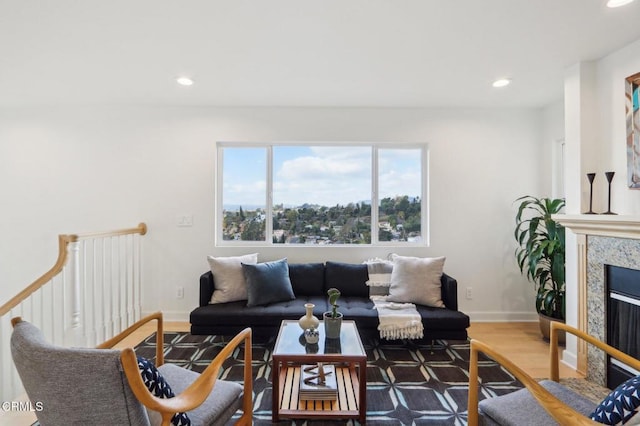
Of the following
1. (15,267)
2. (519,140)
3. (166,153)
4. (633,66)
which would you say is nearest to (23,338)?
(166,153)

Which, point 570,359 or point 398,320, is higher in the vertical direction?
point 398,320

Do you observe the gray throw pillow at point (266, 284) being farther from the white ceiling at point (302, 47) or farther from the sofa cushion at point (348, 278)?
the white ceiling at point (302, 47)

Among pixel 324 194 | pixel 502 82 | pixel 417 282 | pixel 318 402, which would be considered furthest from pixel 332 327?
pixel 502 82

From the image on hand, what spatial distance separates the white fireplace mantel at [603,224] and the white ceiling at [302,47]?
4.13ft

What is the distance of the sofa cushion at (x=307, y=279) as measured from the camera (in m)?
3.33

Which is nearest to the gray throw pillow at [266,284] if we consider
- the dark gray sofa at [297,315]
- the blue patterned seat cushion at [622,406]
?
the dark gray sofa at [297,315]

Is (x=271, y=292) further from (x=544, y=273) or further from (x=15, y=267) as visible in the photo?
(x=15, y=267)

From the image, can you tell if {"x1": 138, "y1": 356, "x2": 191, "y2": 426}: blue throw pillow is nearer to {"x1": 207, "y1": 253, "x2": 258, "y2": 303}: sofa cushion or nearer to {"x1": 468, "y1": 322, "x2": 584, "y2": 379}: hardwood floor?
{"x1": 207, "y1": 253, "x2": 258, "y2": 303}: sofa cushion

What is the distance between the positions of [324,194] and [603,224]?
2.53 metres

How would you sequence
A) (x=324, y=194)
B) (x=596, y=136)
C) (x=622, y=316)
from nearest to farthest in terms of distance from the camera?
1. (x=622, y=316)
2. (x=596, y=136)
3. (x=324, y=194)

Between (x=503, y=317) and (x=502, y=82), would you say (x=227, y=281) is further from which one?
(x=502, y=82)

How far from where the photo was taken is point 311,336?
213cm

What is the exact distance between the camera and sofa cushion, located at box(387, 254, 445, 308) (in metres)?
3.04

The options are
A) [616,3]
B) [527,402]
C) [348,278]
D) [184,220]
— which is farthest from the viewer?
[184,220]
